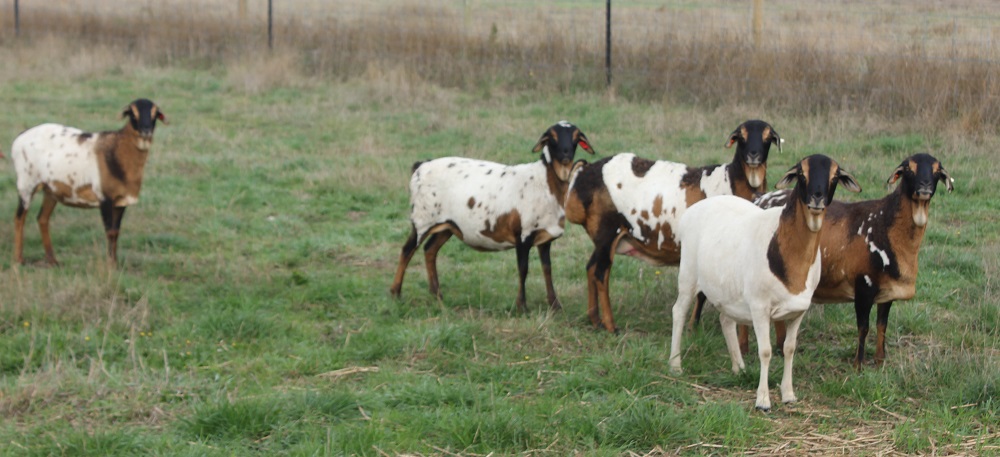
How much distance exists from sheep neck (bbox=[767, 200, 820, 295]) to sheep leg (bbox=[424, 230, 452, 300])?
10.6 feet

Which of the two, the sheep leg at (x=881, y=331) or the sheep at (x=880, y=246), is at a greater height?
the sheep at (x=880, y=246)

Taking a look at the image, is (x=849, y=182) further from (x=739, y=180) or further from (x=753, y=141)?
(x=739, y=180)

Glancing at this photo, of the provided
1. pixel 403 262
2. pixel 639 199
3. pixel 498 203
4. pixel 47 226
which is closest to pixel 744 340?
pixel 639 199

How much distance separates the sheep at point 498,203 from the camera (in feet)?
27.6

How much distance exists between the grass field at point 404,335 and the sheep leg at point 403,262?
0.19m

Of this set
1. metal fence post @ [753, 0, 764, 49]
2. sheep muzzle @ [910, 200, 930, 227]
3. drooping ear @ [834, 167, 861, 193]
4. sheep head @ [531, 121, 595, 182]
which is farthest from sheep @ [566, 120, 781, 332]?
metal fence post @ [753, 0, 764, 49]

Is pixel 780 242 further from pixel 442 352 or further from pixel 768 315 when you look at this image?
pixel 442 352

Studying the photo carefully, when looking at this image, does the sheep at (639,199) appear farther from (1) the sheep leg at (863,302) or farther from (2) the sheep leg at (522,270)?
(1) the sheep leg at (863,302)

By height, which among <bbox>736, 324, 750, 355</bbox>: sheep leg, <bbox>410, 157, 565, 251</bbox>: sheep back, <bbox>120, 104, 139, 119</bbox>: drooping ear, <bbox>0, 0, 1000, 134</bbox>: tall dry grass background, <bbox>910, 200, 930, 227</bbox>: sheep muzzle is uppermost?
<bbox>0, 0, 1000, 134</bbox>: tall dry grass background

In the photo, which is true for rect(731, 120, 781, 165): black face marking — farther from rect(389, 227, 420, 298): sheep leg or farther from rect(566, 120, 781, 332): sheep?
rect(389, 227, 420, 298): sheep leg

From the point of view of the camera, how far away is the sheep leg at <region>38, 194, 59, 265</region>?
31.7 feet

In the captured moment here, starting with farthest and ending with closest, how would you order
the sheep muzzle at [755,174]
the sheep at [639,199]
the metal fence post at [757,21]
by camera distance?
the metal fence post at [757,21] < the sheep at [639,199] < the sheep muzzle at [755,174]

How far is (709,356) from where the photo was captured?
7.14 meters

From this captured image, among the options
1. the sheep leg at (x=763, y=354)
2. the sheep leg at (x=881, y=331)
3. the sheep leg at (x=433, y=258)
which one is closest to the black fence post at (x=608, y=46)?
the sheep leg at (x=433, y=258)
